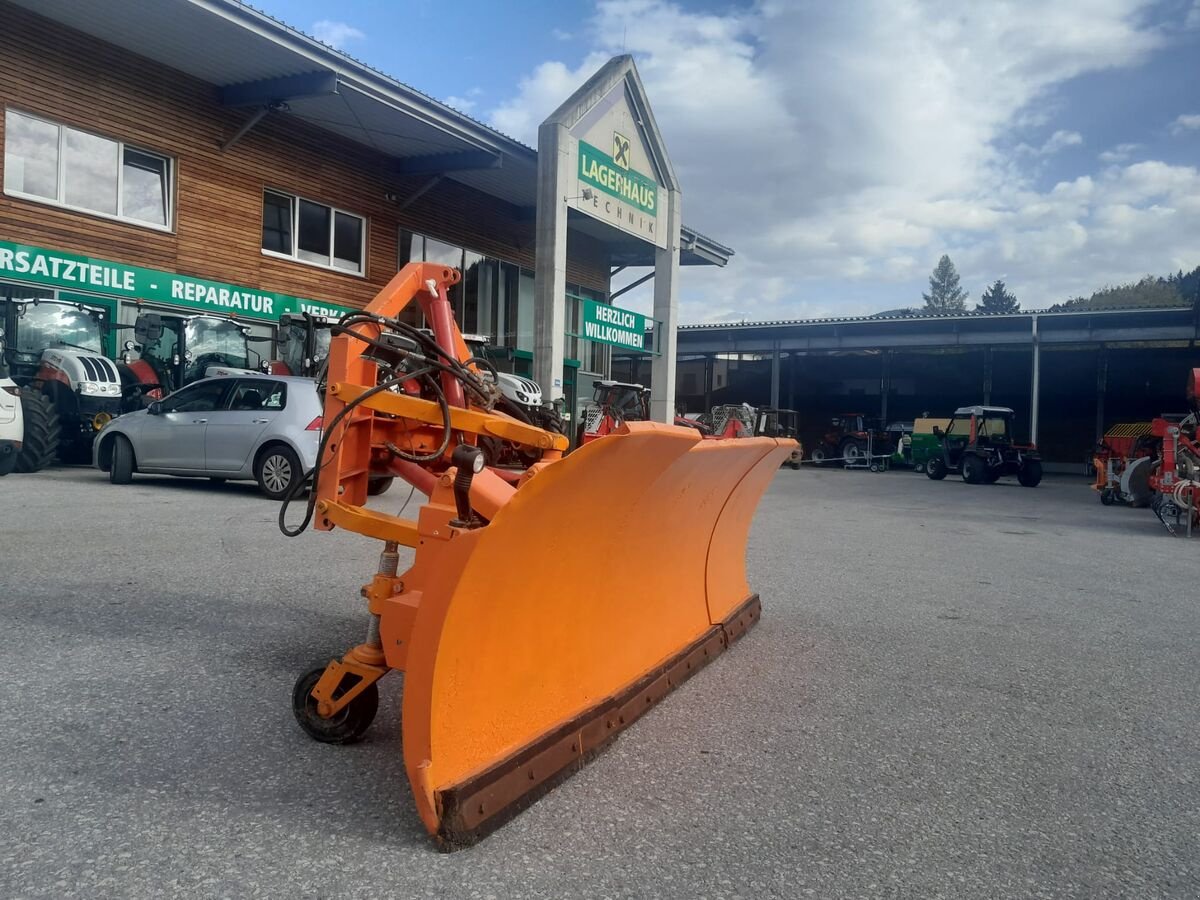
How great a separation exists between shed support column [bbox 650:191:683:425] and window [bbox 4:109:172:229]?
11.1 metres

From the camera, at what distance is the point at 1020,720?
13.0 ft

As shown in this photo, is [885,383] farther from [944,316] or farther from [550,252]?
[550,252]

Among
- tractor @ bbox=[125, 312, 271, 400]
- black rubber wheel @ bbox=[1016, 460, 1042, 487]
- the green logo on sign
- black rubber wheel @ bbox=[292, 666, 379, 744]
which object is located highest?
the green logo on sign

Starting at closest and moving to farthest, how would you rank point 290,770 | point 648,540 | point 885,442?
point 290,770 < point 648,540 < point 885,442

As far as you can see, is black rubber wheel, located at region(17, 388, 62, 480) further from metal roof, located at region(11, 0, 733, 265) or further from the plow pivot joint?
the plow pivot joint

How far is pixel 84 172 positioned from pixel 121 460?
5.99 metres

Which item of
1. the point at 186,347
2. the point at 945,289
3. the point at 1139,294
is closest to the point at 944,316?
the point at 186,347

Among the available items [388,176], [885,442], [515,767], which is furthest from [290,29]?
[885,442]

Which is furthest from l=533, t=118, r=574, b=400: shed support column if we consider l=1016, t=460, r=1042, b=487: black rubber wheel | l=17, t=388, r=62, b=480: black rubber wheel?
l=1016, t=460, r=1042, b=487: black rubber wheel

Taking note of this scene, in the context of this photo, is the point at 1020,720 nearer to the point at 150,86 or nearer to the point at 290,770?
the point at 290,770

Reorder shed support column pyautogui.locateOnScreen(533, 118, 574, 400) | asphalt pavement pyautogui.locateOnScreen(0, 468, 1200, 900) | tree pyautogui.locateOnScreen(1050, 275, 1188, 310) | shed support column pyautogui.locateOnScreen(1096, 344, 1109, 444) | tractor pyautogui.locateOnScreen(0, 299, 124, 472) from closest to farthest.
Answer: asphalt pavement pyautogui.locateOnScreen(0, 468, 1200, 900), tractor pyautogui.locateOnScreen(0, 299, 124, 472), shed support column pyautogui.locateOnScreen(533, 118, 574, 400), shed support column pyautogui.locateOnScreen(1096, 344, 1109, 444), tree pyautogui.locateOnScreen(1050, 275, 1188, 310)

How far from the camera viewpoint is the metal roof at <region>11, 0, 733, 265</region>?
14.0 meters

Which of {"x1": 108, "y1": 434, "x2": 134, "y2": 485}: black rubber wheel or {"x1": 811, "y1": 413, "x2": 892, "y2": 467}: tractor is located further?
{"x1": 811, "y1": 413, "x2": 892, "y2": 467}: tractor

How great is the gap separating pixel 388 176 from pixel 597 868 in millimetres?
19698
